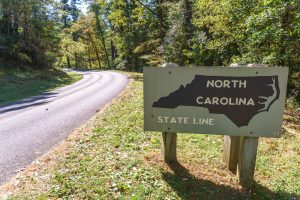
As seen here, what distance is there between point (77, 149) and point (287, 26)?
724 centimetres

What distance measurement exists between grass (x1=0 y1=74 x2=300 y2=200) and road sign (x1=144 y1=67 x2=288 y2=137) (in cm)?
79

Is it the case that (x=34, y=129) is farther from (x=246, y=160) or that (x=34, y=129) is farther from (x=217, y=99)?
(x=246, y=160)

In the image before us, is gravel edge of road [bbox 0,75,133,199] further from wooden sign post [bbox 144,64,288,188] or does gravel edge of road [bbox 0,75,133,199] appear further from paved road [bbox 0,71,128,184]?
wooden sign post [bbox 144,64,288,188]

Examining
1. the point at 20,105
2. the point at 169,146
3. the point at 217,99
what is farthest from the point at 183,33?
the point at 217,99

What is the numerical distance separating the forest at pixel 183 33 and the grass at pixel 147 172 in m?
3.95

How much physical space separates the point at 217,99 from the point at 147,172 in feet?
5.16

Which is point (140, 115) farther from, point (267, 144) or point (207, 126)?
point (207, 126)

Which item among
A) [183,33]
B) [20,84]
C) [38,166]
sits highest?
[183,33]

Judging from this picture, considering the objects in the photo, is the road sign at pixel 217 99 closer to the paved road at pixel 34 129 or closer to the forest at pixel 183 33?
the paved road at pixel 34 129

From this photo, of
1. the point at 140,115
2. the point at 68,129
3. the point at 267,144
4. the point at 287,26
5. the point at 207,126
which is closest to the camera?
the point at 207,126

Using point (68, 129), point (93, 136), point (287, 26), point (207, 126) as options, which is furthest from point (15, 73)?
point (207, 126)

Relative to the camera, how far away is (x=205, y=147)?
5555 millimetres

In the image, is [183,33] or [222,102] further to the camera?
[183,33]

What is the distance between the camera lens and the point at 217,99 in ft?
12.7
